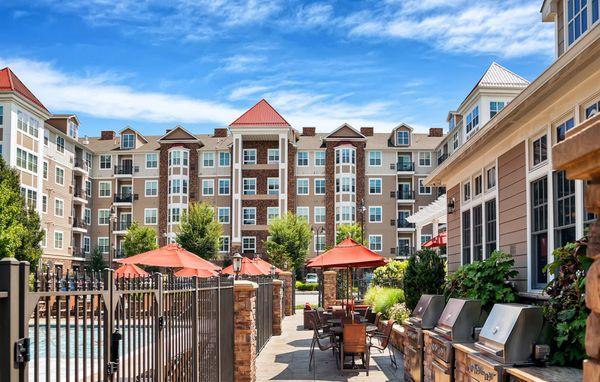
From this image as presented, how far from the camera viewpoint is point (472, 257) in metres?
13.3

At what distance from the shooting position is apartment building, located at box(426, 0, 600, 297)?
7730 millimetres

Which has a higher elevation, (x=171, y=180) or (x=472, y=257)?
(x=171, y=180)

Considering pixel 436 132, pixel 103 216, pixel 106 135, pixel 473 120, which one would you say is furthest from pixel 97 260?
pixel 473 120

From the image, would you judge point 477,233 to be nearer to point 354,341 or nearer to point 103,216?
point 354,341

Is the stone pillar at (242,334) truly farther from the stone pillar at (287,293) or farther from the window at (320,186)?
the window at (320,186)

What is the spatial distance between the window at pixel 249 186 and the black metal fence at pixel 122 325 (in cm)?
4816

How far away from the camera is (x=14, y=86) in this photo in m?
43.4

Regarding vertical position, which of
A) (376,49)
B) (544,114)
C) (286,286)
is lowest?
(286,286)

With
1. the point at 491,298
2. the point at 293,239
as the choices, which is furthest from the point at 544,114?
the point at 293,239

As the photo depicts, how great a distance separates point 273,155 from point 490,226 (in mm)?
46313

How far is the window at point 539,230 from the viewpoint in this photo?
366 inches

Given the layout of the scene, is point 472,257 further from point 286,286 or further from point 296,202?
point 296,202

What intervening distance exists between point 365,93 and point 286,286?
10898 millimetres

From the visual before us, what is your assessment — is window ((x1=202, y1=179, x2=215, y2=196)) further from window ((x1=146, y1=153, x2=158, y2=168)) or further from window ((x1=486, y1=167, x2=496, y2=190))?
window ((x1=486, y1=167, x2=496, y2=190))
